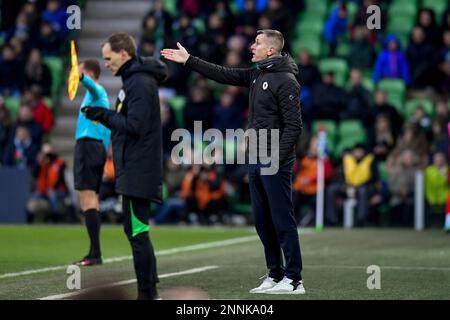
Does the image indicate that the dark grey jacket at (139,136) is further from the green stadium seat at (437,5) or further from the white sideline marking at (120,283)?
the green stadium seat at (437,5)

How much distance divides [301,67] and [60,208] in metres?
5.81

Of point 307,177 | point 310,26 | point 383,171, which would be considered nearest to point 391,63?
point 383,171

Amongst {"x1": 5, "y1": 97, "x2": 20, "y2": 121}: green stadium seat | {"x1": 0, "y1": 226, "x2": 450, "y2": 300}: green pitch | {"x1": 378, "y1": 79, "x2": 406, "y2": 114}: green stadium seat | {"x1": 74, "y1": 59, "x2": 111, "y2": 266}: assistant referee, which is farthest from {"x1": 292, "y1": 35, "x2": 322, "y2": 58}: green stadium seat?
{"x1": 74, "y1": 59, "x2": 111, "y2": 266}: assistant referee

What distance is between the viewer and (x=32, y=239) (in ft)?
57.2

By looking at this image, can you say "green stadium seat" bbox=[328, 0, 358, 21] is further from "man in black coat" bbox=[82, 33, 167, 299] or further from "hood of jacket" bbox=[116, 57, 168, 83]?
"man in black coat" bbox=[82, 33, 167, 299]

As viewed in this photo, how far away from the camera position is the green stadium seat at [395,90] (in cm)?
2373

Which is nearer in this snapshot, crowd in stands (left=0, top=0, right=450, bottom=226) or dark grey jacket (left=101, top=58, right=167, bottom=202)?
dark grey jacket (left=101, top=58, right=167, bottom=202)

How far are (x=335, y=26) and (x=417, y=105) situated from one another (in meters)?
2.94

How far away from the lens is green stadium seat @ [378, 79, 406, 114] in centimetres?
2373

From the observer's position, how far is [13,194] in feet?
74.5

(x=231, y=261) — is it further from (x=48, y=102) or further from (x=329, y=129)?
(x=48, y=102)

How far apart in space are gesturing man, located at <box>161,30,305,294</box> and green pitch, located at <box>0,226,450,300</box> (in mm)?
329
